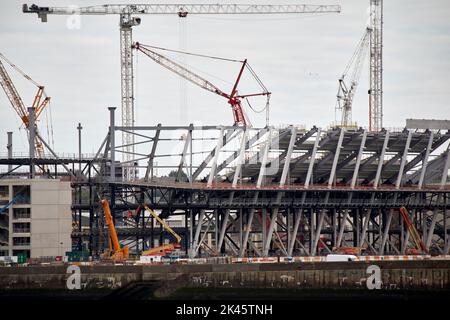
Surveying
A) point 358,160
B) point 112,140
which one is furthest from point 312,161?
point 112,140

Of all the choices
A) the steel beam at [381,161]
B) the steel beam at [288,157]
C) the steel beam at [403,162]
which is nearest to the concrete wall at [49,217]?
the steel beam at [288,157]

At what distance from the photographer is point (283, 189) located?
175 metres

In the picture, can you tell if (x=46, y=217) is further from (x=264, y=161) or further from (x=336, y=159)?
(x=336, y=159)

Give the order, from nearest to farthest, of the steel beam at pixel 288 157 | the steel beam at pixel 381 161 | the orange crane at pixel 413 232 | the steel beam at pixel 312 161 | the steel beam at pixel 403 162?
1. the steel beam at pixel 288 157
2. the steel beam at pixel 312 161
3. the steel beam at pixel 381 161
4. the steel beam at pixel 403 162
5. the orange crane at pixel 413 232

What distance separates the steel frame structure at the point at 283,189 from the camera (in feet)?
558

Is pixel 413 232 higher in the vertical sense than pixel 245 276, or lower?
higher

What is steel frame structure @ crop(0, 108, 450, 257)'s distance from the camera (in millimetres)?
170125

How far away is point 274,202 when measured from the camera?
17738cm

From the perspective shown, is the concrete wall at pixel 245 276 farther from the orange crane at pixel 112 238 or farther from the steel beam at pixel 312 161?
the steel beam at pixel 312 161

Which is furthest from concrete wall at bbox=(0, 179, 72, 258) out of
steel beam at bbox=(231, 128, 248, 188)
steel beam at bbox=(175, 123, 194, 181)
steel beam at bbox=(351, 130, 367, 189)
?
steel beam at bbox=(351, 130, 367, 189)

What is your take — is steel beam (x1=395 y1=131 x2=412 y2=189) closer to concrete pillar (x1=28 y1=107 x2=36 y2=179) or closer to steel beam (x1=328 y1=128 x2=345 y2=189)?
steel beam (x1=328 y1=128 x2=345 y2=189)

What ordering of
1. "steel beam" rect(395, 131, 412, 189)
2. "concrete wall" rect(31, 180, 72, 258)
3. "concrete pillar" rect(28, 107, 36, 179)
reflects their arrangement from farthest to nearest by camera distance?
"steel beam" rect(395, 131, 412, 189) < "concrete pillar" rect(28, 107, 36, 179) < "concrete wall" rect(31, 180, 72, 258)
